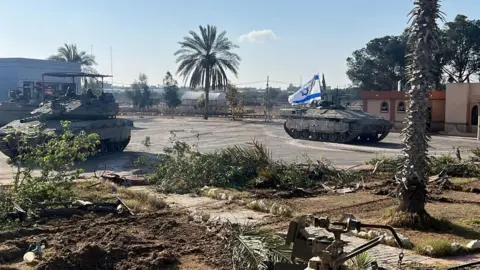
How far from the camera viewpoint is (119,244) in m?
7.77

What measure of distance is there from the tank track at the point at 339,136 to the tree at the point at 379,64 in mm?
24388

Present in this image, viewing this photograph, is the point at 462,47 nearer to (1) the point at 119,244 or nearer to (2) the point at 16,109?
(2) the point at 16,109

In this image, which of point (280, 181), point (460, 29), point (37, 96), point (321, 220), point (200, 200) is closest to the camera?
point (321, 220)

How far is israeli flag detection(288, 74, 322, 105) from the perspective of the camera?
38969 millimetres

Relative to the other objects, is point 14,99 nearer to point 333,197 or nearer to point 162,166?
point 162,166

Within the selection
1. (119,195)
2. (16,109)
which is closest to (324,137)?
(16,109)

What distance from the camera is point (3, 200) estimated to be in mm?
10242

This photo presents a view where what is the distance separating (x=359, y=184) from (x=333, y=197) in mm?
1731

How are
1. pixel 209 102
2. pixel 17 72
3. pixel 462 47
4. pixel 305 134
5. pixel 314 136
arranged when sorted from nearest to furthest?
pixel 314 136
pixel 305 134
pixel 462 47
pixel 17 72
pixel 209 102

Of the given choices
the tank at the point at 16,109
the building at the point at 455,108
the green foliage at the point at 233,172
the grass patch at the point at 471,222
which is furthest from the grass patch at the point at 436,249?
the building at the point at 455,108

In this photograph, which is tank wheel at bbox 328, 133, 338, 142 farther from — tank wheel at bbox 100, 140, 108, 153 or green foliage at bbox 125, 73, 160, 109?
green foliage at bbox 125, 73, 160, 109

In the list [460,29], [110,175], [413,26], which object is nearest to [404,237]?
[413,26]

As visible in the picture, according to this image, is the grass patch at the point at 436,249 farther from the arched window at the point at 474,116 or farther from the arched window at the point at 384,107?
the arched window at the point at 384,107

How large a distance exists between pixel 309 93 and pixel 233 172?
26.2 m
